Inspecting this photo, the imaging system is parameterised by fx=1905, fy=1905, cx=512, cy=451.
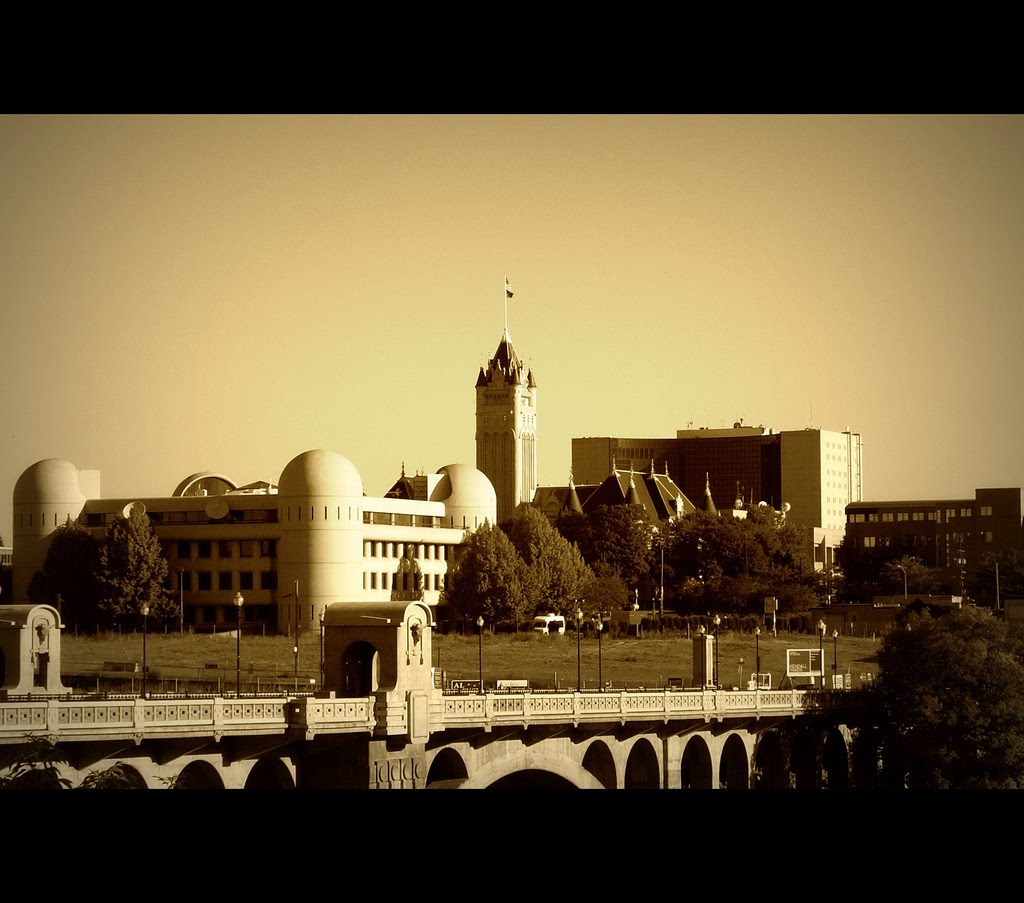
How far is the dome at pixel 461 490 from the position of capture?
12825cm

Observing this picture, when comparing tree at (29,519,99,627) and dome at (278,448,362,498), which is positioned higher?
dome at (278,448,362,498)

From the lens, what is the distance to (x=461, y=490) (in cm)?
12862

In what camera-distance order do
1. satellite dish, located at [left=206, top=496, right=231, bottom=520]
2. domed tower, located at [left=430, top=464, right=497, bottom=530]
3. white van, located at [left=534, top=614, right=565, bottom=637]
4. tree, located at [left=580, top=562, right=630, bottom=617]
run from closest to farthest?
satellite dish, located at [left=206, top=496, right=231, bottom=520] < white van, located at [left=534, top=614, right=565, bottom=637] < tree, located at [left=580, top=562, right=630, bottom=617] < domed tower, located at [left=430, top=464, right=497, bottom=530]

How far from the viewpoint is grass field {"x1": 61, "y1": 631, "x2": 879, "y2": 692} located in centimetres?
8056

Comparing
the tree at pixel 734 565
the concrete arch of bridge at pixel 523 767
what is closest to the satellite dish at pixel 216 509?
the tree at pixel 734 565

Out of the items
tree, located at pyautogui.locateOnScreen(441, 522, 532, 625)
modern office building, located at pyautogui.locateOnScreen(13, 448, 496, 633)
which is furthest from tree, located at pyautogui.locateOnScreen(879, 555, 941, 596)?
modern office building, located at pyautogui.locateOnScreen(13, 448, 496, 633)

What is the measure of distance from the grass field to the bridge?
921 cm

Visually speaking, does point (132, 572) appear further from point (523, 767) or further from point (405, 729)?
point (405, 729)

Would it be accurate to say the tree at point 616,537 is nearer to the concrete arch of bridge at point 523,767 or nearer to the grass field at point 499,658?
the grass field at point 499,658

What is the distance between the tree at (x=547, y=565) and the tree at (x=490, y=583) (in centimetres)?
121

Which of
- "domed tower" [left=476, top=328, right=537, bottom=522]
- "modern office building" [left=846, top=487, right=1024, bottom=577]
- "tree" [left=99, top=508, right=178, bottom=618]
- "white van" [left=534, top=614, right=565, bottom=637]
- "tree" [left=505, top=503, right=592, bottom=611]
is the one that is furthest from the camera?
"domed tower" [left=476, top=328, right=537, bottom=522]

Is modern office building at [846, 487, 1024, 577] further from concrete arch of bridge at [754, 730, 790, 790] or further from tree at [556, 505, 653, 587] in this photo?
concrete arch of bridge at [754, 730, 790, 790]

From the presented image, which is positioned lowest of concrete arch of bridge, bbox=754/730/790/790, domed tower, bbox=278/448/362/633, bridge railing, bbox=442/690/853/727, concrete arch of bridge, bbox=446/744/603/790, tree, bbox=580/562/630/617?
concrete arch of bridge, bbox=754/730/790/790

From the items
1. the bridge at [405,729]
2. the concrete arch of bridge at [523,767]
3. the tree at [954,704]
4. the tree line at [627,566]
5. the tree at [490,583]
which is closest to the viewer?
the bridge at [405,729]
